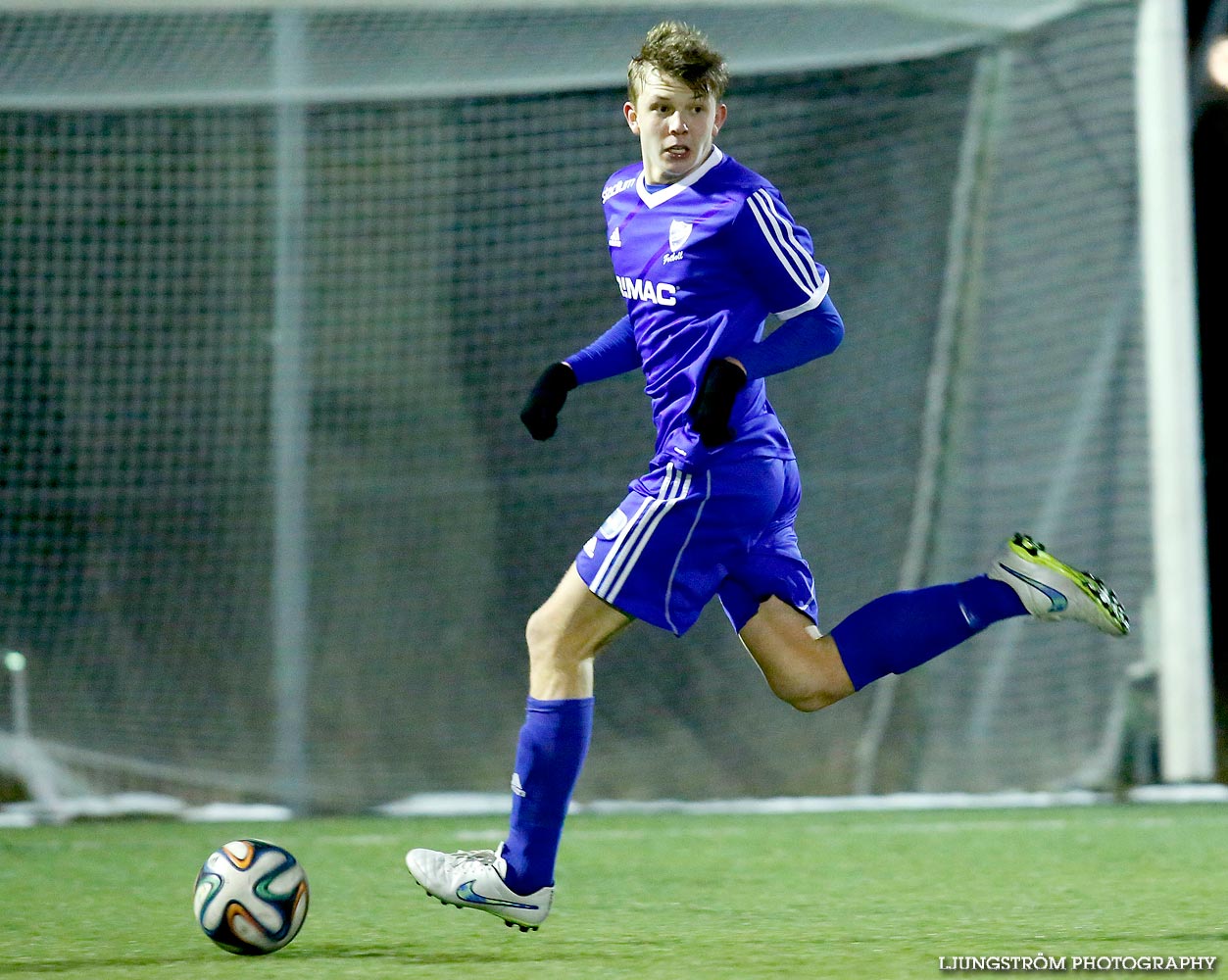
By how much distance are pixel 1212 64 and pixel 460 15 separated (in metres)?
4.31

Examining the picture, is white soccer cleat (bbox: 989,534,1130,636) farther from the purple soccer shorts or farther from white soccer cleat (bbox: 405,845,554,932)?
white soccer cleat (bbox: 405,845,554,932)

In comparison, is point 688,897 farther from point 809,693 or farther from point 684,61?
point 684,61

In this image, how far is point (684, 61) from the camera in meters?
3.11

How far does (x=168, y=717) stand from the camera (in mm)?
5977

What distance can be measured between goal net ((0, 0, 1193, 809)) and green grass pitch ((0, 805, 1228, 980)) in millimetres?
610

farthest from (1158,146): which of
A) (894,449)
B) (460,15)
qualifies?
(460,15)

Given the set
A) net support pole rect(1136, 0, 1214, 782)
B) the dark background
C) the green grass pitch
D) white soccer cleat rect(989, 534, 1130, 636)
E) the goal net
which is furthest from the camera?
the dark background

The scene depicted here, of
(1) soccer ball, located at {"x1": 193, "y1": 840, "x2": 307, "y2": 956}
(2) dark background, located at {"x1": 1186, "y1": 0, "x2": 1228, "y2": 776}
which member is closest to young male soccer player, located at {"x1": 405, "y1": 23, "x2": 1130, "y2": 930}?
(1) soccer ball, located at {"x1": 193, "y1": 840, "x2": 307, "y2": 956}

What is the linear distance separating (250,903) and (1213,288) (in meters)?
8.27

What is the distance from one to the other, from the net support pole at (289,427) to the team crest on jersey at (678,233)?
284 cm

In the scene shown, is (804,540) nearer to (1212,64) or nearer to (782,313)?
(782,313)

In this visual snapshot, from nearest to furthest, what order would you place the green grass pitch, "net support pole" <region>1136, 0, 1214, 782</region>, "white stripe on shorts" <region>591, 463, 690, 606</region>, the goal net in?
the green grass pitch
"white stripe on shorts" <region>591, 463, 690, 606</region>
"net support pole" <region>1136, 0, 1214, 782</region>
the goal net

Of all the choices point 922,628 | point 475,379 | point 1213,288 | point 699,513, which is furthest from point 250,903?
point 1213,288

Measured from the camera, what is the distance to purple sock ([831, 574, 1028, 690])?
3.31 meters
